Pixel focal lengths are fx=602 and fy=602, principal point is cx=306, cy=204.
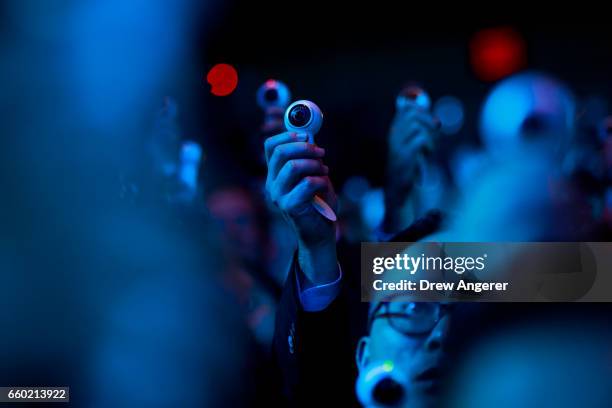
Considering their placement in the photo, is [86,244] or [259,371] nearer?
[259,371]

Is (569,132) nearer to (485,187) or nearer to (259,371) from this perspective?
(485,187)

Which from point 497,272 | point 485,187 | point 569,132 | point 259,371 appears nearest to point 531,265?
point 497,272

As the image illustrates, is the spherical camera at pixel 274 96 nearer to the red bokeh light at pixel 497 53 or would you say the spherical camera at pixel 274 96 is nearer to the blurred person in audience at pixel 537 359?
the red bokeh light at pixel 497 53

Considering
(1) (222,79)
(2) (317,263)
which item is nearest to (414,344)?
(2) (317,263)

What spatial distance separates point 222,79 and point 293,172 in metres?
0.49

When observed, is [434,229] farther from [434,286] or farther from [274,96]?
[274,96]

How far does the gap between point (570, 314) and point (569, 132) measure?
0.49m

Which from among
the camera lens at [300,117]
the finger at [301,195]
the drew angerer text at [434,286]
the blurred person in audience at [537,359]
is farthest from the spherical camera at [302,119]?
the blurred person in audience at [537,359]

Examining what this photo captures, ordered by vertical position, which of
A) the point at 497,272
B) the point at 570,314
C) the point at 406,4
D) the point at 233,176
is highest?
the point at 406,4

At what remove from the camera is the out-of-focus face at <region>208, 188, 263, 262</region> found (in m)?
1.71

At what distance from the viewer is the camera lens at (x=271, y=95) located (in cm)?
172

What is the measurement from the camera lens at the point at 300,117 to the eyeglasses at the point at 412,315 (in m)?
0.55

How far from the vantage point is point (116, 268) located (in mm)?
1768

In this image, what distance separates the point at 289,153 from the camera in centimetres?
143
